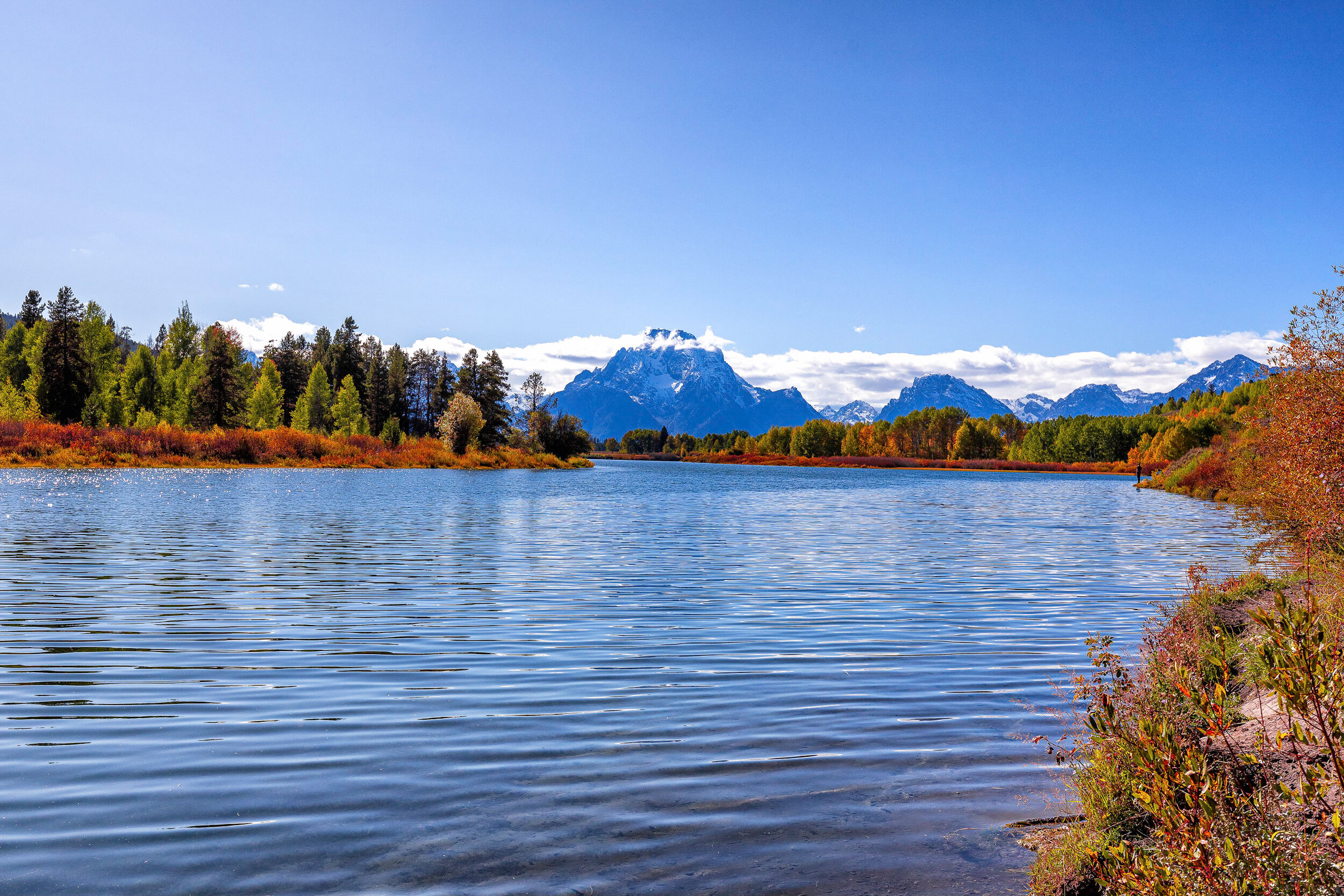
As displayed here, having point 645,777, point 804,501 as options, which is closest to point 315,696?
point 645,777

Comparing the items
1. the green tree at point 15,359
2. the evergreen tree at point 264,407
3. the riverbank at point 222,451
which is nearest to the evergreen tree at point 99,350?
the green tree at point 15,359

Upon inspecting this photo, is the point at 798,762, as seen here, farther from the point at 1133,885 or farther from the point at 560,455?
the point at 560,455

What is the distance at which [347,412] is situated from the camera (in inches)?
5330

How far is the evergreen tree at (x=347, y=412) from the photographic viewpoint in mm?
133750

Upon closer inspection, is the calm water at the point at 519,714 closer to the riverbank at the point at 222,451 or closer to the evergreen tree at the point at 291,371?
the riverbank at the point at 222,451

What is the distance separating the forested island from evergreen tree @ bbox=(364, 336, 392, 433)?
0.28 metres

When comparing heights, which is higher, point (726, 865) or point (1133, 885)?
point (1133, 885)

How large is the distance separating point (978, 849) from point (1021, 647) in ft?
29.6

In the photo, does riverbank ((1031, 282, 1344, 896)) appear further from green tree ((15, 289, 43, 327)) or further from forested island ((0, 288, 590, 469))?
green tree ((15, 289, 43, 327))

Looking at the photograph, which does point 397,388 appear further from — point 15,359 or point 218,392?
point 15,359

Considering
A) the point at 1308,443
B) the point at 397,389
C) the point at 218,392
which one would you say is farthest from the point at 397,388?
the point at 1308,443

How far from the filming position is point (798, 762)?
839 centimetres

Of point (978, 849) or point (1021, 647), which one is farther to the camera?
point (1021, 647)

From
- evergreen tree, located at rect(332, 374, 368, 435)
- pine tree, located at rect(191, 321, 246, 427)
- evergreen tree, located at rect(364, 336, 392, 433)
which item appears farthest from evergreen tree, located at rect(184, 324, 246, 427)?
evergreen tree, located at rect(364, 336, 392, 433)
